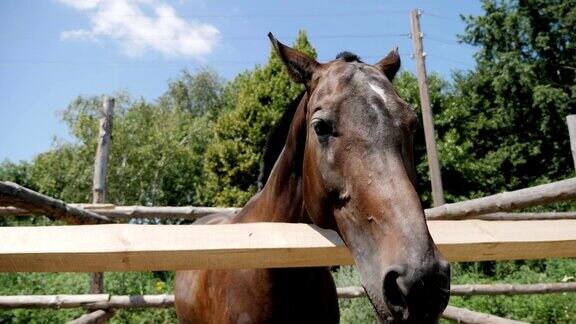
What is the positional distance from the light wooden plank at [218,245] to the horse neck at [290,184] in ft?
1.69

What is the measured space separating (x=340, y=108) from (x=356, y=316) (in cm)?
609

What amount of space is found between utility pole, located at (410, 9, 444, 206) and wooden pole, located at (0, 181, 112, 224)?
6956 millimetres

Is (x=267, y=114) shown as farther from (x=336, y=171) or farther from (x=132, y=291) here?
(x=336, y=171)

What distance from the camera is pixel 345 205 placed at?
1712 millimetres

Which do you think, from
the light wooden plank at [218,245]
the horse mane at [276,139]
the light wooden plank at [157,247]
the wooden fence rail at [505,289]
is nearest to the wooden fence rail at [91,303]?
the wooden fence rail at [505,289]

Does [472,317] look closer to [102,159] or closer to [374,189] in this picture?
[374,189]

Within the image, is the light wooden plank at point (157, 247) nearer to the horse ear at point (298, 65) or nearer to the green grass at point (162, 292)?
the horse ear at point (298, 65)

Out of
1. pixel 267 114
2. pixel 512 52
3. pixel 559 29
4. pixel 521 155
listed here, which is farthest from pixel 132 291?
pixel 559 29

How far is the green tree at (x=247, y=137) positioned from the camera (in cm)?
1706

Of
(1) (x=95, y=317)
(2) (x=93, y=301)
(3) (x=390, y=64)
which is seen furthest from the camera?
(2) (x=93, y=301)

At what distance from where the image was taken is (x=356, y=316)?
725 cm

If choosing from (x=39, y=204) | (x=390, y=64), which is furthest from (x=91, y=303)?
(x=390, y=64)

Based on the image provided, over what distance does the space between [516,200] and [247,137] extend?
560 inches

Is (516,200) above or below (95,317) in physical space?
above
